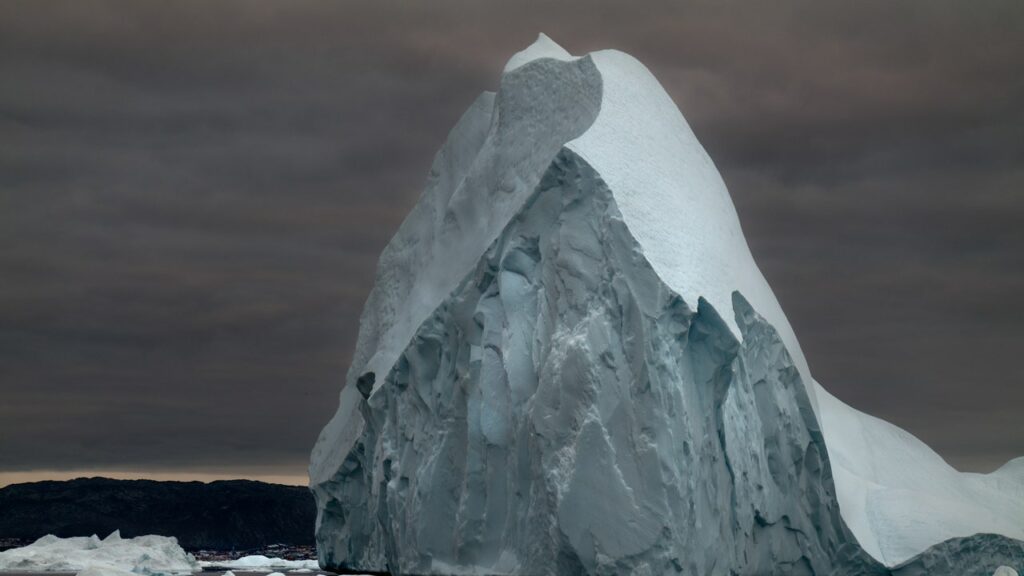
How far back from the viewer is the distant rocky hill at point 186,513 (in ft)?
159

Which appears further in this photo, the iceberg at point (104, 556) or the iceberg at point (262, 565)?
the iceberg at point (262, 565)

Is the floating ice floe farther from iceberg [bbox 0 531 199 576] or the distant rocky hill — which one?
the distant rocky hill

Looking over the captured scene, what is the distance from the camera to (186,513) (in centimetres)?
4912

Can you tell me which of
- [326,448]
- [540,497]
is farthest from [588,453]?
[326,448]

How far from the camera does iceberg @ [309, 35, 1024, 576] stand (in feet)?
50.6

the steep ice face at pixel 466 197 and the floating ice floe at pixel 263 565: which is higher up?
the steep ice face at pixel 466 197

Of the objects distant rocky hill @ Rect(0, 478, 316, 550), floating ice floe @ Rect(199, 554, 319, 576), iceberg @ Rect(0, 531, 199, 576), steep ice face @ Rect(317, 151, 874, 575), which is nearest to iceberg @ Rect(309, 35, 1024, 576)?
steep ice face @ Rect(317, 151, 874, 575)

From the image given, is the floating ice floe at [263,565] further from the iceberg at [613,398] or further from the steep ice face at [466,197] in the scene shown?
the iceberg at [613,398]

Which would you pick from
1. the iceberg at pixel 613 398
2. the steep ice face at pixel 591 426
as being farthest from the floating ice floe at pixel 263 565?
the steep ice face at pixel 591 426

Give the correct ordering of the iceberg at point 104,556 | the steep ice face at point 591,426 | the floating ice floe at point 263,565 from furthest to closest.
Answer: the floating ice floe at point 263,565, the iceberg at point 104,556, the steep ice face at point 591,426

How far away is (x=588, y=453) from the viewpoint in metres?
15.2

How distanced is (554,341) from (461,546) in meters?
3.38

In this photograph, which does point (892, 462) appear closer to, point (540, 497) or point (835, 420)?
point (835, 420)

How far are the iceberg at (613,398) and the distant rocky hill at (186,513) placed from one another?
2780 cm
